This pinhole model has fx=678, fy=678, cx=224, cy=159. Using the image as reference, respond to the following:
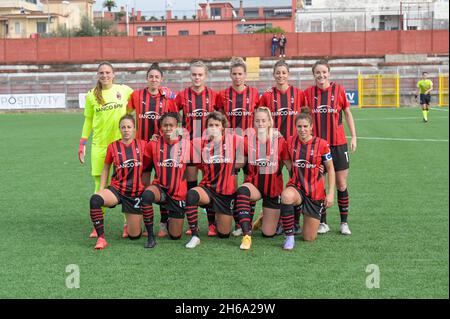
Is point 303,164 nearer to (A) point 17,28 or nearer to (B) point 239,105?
(B) point 239,105

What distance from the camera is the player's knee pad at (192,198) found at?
6137 millimetres

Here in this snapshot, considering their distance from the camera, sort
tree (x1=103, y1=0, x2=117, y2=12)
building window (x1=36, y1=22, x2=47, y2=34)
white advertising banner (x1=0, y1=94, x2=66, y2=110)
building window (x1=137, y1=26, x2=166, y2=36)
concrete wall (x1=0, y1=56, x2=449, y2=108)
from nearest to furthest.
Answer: white advertising banner (x1=0, y1=94, x2=66, y2=110), concrete wall (x1=0, y1=56, x2=449, y2=108), building window (x1=137, y1=26, x2=166, y2=36), building window (x1=36, y1=22, x2=47, y2=34), tree (x1=103, y1=0, x2=117, y2=12)

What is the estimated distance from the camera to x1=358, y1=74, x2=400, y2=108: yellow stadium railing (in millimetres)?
32594

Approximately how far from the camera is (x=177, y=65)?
38719mm

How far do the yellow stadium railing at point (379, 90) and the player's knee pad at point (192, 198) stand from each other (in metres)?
27.3

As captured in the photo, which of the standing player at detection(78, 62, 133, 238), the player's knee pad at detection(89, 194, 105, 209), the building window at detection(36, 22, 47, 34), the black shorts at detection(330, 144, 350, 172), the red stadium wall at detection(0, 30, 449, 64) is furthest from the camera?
the building window at detection(36, 22, 47, 34)

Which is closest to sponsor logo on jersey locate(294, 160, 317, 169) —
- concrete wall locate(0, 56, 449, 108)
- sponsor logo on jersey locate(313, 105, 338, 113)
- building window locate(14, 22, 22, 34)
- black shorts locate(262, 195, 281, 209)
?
black shorts locate(262, 195, 281, 209)

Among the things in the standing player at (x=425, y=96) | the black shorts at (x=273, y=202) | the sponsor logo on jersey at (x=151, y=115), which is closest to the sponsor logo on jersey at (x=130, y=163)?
the sponsor logo on jersey at (x=151, y=115)

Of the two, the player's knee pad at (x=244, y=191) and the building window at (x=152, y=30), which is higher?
the building window at (x=152, y=30)

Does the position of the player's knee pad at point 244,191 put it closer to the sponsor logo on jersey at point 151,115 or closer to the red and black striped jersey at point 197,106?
the red and black striped jersey at point 197,106

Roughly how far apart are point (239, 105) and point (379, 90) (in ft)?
89.4

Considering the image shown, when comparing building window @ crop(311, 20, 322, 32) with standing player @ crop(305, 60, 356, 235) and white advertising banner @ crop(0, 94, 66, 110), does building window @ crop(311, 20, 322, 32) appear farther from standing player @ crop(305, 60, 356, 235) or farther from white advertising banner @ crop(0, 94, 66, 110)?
standing player @ crop(305, 60, 356, 235)

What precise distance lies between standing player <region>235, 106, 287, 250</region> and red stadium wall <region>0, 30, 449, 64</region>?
33816 mm

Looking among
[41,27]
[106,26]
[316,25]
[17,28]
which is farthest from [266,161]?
[41,27]
